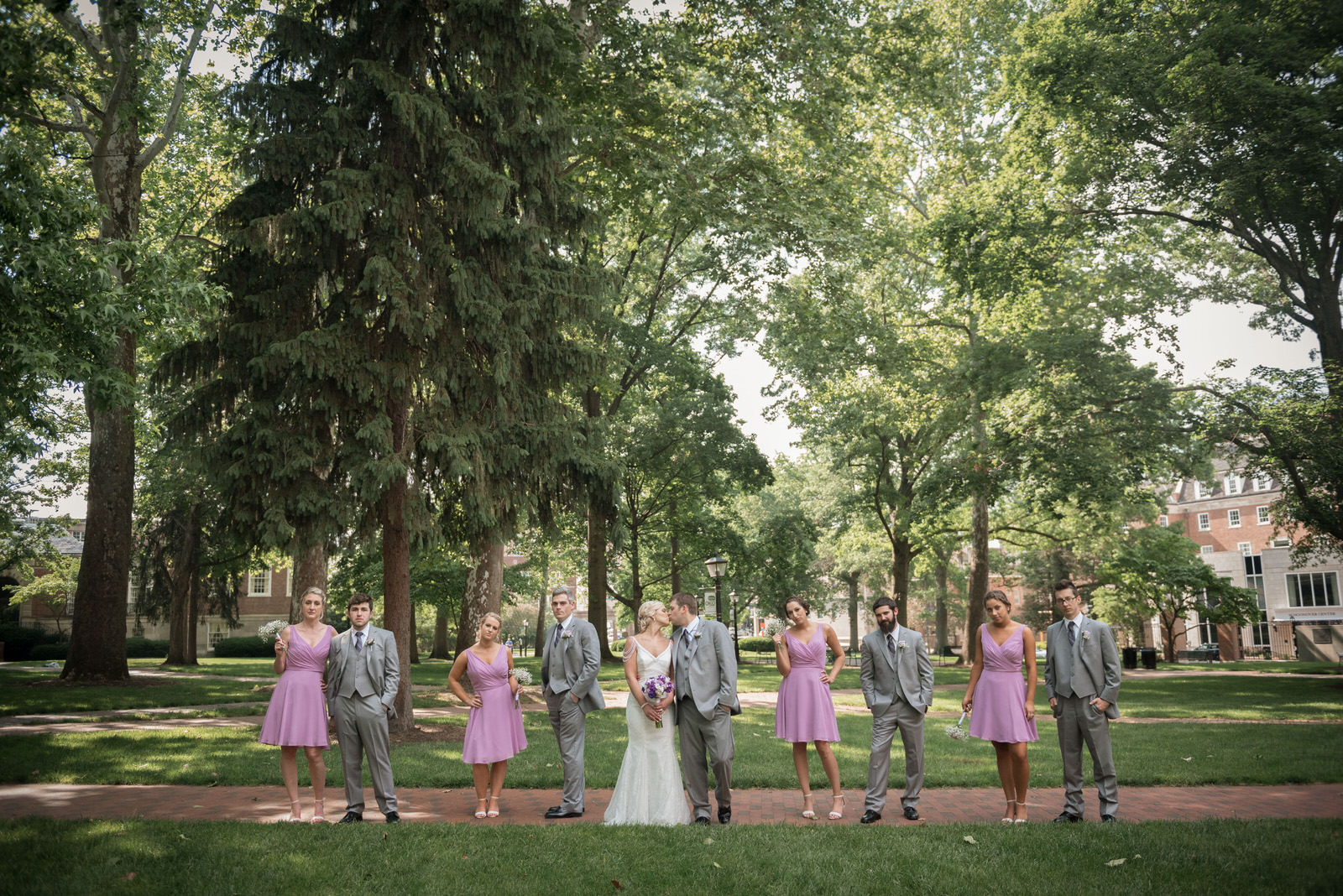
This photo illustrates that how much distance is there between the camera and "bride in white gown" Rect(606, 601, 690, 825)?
7.41 m

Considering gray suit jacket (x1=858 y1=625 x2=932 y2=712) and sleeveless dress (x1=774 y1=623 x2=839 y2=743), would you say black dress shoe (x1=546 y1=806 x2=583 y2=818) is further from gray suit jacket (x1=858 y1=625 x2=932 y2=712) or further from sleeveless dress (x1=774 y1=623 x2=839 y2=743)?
gray suit jacket (x1=858 y1=625 x2=932 y2=712)

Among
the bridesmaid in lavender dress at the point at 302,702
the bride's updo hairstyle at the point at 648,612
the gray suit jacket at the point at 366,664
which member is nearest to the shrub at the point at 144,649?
the bridesmaid in lavender dress at the point at 302,702

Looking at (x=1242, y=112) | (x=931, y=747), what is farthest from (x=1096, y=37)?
(x=931, y=747)

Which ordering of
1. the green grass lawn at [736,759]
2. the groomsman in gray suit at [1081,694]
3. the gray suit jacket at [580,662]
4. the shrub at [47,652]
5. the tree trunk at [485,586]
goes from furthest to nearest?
the shrub at [47,652], the tree trunk at [485,586], the green grass lawn at [736,759], the gray suit jacket at [580,662], the groomsman in gray suit at [1081,694]

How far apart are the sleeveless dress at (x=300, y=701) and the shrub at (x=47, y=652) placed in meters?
39.5

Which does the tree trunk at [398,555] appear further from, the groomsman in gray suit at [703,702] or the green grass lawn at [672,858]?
the groomsman in gray suit at [703,702]

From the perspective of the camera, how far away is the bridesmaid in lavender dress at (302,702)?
7.43 metres

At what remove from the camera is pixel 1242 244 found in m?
21.2

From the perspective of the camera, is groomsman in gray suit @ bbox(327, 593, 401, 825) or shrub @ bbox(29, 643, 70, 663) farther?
shrub @ bbox(29, 643, 70, 663)

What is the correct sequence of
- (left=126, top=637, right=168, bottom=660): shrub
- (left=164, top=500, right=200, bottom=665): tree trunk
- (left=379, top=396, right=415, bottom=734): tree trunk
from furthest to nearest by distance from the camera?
(left=126, top=637, right=168, bottom=660): shrub
(left=164, top=500, right=200, bottom=665): tree trunk
(left=379, top=396, right=415, bottom=734): tree trunk

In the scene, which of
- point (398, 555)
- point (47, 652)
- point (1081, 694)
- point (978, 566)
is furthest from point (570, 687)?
point (47, 652)

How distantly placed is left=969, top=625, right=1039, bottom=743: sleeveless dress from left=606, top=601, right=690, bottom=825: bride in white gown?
2557 mm

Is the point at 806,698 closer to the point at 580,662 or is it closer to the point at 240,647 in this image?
the point at 580,662

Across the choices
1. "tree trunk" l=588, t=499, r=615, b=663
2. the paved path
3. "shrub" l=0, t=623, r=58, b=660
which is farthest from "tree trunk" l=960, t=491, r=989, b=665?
"shrub" l=0, t=623, r=58, b=660
